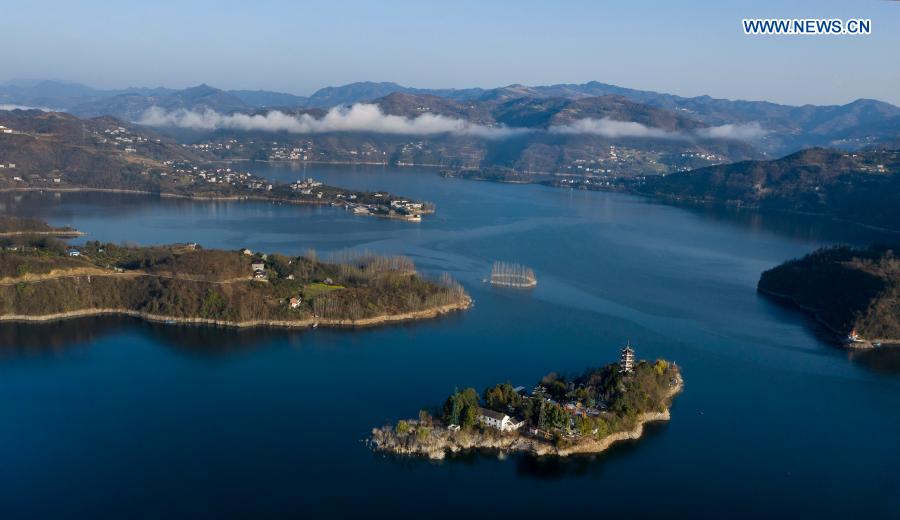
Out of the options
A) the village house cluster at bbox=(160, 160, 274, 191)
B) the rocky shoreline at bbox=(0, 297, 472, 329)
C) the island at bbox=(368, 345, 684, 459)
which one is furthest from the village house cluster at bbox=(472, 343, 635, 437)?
the village house cluster at bbox=(160, 160, 274, 191)

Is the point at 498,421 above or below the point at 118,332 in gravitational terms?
above

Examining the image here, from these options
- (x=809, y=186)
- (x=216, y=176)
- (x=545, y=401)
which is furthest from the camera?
(x=216, y=176)

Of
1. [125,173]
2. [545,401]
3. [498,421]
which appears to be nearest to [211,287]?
[498,421]

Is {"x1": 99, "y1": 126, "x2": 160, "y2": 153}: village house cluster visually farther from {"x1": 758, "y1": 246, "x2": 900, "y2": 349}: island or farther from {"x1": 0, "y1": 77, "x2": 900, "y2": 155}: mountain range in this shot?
{"x1": 758, "y1": 246, "x2": 900, "y2": 349}: island

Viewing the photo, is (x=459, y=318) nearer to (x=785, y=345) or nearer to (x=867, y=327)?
(x=785, y=345)

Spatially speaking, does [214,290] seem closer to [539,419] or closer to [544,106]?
[539,419]

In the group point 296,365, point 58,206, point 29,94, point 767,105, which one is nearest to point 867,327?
point 296,365

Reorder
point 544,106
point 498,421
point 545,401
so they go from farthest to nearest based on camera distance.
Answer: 1. point 544,106
2. point 545,401
3. point 498,421
